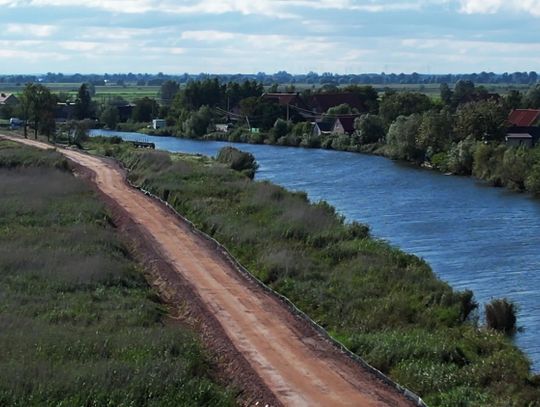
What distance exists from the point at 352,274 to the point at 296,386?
8683 millimetres

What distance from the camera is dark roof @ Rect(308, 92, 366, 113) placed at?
109 meters

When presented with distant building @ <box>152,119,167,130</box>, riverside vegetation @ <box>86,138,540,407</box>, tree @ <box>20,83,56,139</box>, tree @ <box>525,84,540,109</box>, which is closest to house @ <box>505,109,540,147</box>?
tree @ <box>525,84,540,109</box>

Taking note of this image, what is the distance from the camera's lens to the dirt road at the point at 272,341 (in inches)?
616

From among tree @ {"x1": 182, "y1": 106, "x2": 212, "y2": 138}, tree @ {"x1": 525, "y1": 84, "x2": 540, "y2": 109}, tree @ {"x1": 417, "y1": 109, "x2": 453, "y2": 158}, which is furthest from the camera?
tree @ {"x1": 182, "y1": 106, "x2": 212, "y2": 138}

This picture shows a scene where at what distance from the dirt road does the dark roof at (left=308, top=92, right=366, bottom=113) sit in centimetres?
7986

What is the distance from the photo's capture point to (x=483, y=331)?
20344 millimetres

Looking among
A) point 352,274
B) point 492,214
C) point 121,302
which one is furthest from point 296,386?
point 492,214

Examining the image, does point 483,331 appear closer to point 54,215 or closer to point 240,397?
point 240,397

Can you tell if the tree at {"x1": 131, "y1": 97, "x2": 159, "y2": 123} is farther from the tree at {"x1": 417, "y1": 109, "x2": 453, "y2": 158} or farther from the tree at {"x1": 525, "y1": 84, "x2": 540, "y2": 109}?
the tree at {"x1": 417, "y1": 109, "x2": 453, "y2": 158}

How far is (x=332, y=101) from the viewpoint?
111 metres

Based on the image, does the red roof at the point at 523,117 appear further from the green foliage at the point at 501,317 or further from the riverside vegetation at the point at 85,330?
the green foliage at the point at 501,317

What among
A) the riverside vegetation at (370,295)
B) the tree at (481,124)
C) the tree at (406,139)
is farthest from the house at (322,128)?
the riverside vegetation at (370,295)

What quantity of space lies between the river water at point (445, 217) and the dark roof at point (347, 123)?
12.8m

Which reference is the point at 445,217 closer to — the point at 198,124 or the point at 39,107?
the point at 39,107
